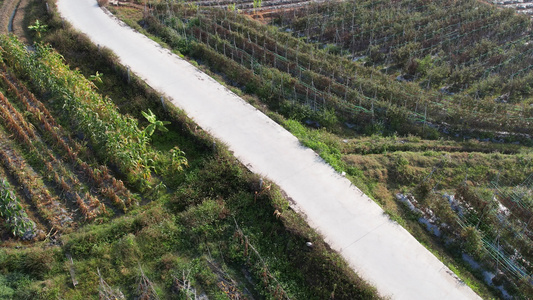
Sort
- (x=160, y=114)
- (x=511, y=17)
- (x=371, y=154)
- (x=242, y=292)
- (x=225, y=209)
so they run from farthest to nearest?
(x=511, y=17) < (x=160, y=114) < (x=371, y=154) < (x=225, y=209) < (x=242, y=292)

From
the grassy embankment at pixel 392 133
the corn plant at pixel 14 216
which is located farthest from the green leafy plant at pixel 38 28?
the corn plant at pixel 14 216

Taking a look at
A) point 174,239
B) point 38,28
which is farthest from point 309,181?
point 38,28

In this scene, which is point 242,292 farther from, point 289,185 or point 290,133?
point 290,133

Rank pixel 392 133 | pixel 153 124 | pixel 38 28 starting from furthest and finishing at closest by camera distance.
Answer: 1. pixel 38 28
2. pixel 392 133
3. pixel 153 124

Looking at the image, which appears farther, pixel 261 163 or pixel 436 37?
pixel 436 37

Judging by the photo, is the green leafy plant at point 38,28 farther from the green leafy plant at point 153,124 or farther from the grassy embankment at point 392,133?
the green leafy plant at point 153,124

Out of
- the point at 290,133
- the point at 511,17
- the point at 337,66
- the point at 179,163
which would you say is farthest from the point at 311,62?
the point at 511,17

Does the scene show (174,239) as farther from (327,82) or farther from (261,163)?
(327,82)
